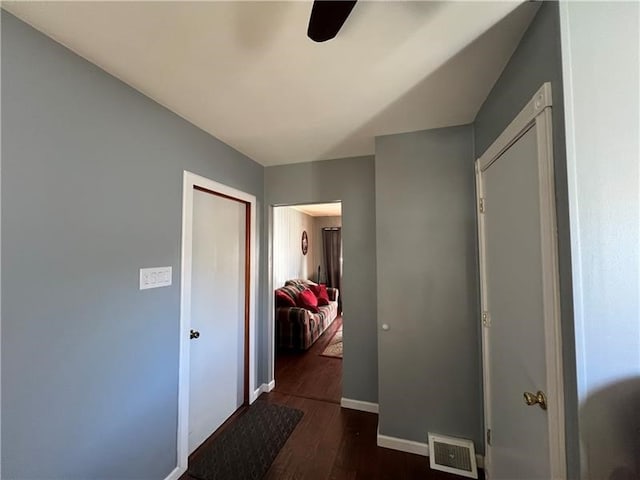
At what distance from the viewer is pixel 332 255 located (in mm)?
6691

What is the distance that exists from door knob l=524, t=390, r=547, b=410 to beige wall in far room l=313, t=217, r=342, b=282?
5.69 metres

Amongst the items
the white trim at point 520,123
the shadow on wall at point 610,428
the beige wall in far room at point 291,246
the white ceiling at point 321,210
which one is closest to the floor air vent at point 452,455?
the shadow on wall at point 610,428

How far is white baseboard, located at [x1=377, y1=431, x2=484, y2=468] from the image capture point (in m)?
1.88

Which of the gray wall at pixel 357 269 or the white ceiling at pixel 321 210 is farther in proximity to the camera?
the white ceiling at pixel 321 210

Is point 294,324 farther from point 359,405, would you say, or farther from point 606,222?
point 606,222

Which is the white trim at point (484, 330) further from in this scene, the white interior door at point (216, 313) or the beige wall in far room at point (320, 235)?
the beige wall in far room at point (320, 235)

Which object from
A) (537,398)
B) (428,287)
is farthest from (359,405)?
(537,398)

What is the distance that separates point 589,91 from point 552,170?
243 mm

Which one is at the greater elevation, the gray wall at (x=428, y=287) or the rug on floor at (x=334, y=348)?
the gray wall at (x=428, y=287)

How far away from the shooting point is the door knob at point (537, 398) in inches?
38.6

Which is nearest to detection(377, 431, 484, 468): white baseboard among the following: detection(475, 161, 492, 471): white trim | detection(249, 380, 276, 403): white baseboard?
detection(475, 161, 492, 471): white trim

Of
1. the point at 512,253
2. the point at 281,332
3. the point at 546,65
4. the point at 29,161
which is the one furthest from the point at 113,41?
the point at 281,332

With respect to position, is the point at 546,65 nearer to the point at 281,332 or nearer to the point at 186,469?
the point at 186,469

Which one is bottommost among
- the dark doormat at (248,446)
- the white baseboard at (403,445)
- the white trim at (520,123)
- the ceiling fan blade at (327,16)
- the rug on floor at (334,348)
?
the rug on floor at (334,348)
